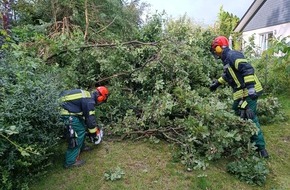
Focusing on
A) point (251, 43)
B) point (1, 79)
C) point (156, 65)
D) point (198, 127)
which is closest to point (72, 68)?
point (156, 65)

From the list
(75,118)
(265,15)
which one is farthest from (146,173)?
(265,15)

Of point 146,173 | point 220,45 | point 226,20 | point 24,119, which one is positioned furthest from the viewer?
point 226,20

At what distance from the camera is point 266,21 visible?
1554 cm

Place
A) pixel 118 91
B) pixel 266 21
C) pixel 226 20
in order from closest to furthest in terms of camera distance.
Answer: pixel 118 91 < pixel 266 21 < pixel 226 20

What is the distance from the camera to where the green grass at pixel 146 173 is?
3.20 m

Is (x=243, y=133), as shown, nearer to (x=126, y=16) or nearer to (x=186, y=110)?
(x=186, y=110)

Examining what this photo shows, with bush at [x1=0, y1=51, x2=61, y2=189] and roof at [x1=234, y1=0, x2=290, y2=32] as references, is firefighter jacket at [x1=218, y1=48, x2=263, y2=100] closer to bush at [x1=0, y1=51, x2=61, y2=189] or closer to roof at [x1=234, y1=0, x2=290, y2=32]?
bush at [x1=0, y1=51, x2=61, y2=189]

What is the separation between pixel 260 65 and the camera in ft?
23.9

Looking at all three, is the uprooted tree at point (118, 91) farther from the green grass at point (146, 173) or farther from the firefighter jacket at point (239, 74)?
the firefighter jacket at point (239, 74)

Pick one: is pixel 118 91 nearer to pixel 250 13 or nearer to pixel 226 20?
pixel 250 13

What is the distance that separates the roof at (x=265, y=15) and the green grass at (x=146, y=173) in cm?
1248

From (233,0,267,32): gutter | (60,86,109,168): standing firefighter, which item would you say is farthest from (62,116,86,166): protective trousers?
(233,0,267,32): gutter

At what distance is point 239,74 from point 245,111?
1.86ft

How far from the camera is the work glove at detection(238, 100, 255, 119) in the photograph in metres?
3.71
